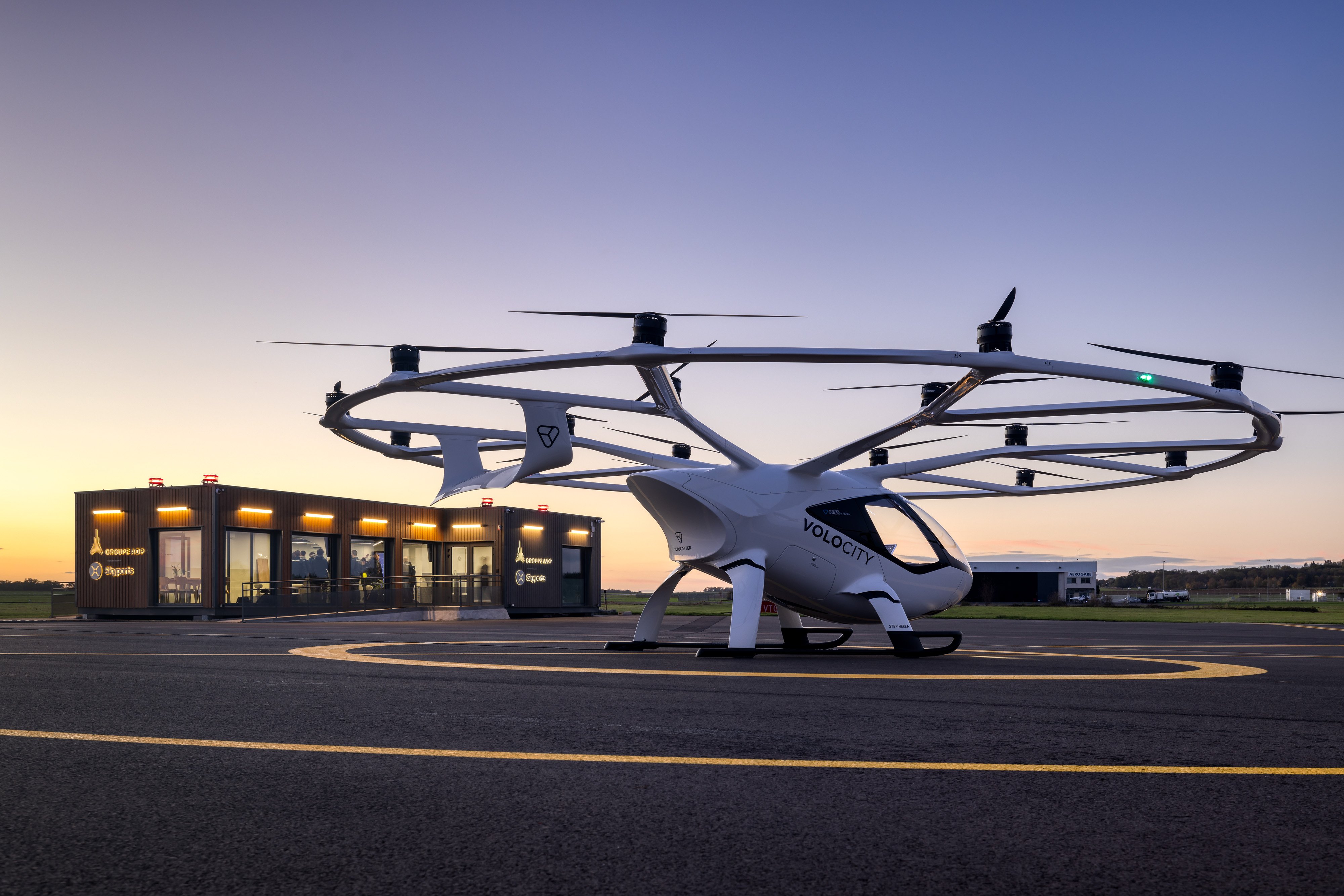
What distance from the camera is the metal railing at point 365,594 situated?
1235 inches

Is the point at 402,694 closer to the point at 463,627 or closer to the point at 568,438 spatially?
the point at 568,438

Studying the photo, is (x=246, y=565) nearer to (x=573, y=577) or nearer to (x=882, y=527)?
(x=573, y=577)

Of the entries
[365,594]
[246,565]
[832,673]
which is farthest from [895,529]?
[246,565]

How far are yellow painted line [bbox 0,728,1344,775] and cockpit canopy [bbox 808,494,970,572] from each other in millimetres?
8098

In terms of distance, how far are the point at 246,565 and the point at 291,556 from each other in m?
1.90

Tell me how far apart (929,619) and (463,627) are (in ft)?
57.3

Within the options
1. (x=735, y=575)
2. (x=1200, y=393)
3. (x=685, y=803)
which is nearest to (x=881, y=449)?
(x=735, y=575)

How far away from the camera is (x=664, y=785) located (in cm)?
418

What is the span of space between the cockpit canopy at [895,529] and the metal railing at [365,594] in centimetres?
2329

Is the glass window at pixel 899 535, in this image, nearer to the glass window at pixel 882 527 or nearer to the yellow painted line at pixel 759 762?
the glass window at pixel 882 527

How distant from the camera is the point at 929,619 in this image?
32.9 meters

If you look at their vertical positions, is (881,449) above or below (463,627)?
above

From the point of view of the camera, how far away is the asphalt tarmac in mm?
2936

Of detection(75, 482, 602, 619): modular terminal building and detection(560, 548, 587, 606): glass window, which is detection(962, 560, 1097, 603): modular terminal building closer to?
detection(560, 548, 587, 606): glass window
